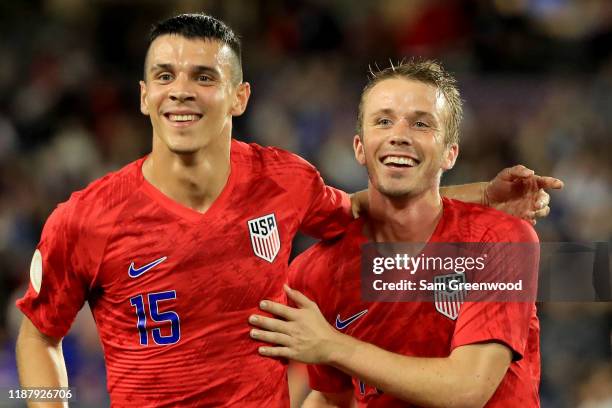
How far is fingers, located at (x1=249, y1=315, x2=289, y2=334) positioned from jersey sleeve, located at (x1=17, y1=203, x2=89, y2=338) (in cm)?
58

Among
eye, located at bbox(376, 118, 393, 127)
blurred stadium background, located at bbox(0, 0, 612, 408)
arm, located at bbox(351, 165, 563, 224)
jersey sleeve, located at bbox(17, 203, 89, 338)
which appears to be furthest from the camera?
blurred stadium background, located at bbox(0, 0, 612, 408)

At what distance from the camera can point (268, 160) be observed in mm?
3471

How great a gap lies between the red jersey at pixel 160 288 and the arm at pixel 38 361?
43mm

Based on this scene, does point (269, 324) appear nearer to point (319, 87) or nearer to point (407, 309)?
point (407, 309)

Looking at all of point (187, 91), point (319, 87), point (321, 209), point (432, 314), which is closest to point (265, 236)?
point (321, 209)

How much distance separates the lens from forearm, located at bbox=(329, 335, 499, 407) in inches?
125

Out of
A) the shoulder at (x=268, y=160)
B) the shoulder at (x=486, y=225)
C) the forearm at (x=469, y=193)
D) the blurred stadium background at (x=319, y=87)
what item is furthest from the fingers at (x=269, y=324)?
the blurred stadium background at (x=319, y=87)

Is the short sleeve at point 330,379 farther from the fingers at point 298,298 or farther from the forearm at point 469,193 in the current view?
the forearm at point 469,193

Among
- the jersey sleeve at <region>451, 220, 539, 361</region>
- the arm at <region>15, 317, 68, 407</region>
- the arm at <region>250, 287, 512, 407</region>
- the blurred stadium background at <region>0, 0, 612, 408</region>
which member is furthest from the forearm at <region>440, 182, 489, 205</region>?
the blurred stadium background at <region>0, 0, 612, 408</region>

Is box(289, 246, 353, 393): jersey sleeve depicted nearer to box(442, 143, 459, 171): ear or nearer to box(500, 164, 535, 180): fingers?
box(442, 143, 459, 171): ear

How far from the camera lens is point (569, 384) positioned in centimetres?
548

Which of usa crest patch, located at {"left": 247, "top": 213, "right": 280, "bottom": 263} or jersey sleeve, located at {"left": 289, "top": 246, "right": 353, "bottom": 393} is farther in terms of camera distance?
jersey sleeve, located at {"left": 289, "top": 246, "right": 353, "bottom": 393}

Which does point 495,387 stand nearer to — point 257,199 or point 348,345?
point 348,345

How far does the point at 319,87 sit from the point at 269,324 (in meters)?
4.76
